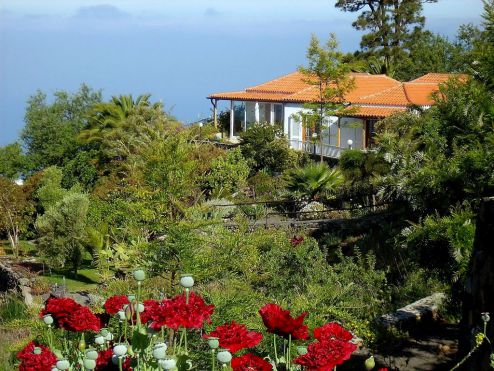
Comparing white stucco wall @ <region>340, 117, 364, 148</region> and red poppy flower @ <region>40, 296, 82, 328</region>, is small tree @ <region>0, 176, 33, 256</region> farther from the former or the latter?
red poppy flower @ <region>40, 296, 82, 328</region>

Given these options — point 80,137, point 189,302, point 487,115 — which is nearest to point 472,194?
point 487,115

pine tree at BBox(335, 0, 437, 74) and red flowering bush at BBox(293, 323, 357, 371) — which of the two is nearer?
red flowering bush at BBox(293, 323, 357, 371)

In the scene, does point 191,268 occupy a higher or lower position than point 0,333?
higher

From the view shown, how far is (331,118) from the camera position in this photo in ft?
117

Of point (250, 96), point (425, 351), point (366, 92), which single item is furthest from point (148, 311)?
point (250, 96)

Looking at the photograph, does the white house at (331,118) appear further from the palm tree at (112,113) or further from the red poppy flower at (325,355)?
the red poppy flower at (325,355)

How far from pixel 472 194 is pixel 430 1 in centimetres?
4650

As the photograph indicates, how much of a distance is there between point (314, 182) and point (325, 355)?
21.6 m

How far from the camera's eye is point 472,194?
8.20m

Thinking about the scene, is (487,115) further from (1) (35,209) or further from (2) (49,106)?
(2) (49,106)

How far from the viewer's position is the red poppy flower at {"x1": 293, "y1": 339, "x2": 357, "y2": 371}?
3121 millimetres

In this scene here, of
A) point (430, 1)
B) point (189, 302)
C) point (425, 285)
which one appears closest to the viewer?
point (189, 302)

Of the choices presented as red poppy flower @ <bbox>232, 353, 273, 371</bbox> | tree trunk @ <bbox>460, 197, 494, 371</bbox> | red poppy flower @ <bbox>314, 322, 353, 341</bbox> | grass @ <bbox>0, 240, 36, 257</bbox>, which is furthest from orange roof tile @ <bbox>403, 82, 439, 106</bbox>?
red poppy flower @ <bbox>232, 353, 273, 371</bbox>

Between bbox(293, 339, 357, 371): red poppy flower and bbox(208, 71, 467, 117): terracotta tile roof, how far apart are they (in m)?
28.1
